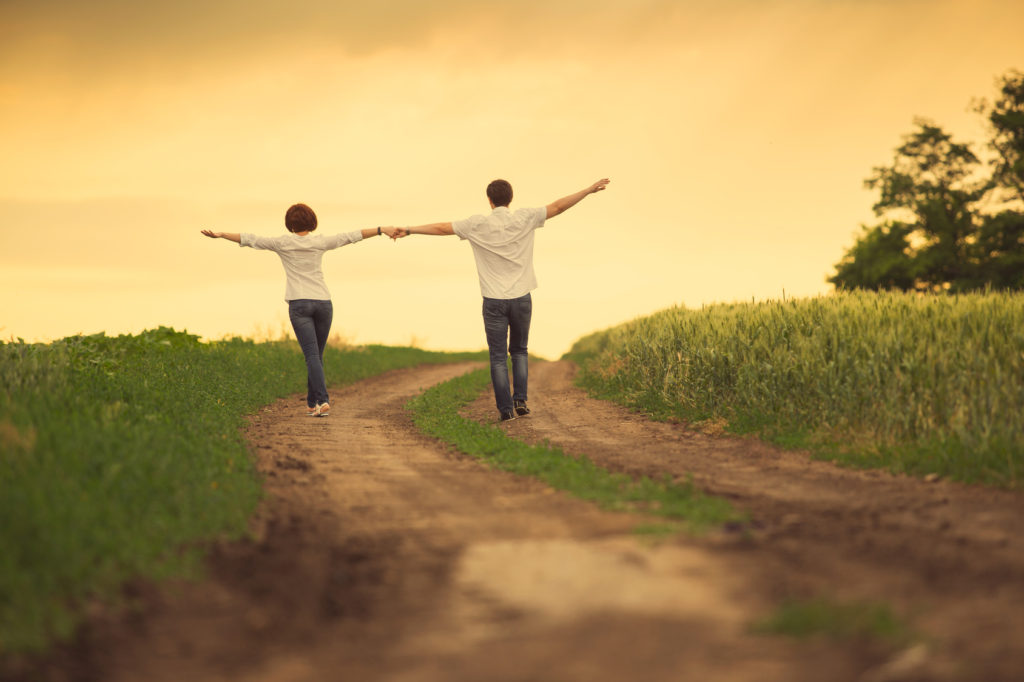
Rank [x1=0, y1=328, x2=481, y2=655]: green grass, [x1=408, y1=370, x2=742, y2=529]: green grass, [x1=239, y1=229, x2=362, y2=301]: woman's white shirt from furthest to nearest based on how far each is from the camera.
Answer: [x1=239, y1=229, x2=362, y2=301]: woman's white shirt < [x1=408, y1=370, x2=742, y2=529]: green grass < [x1=0, y1=328, x2=481, y2=655]: green grass

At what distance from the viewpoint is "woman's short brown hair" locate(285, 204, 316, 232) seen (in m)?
11.5

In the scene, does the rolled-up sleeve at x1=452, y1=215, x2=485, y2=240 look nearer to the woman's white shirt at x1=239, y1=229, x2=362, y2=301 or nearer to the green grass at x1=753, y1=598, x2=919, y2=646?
the woman's white shirt at x1=239, y1=229, x2=362, y2=301

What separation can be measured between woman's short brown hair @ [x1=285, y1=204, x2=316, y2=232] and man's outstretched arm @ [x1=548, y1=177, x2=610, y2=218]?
3703 mm

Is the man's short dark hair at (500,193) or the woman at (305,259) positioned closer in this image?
the man's short dark hair at (500,193)

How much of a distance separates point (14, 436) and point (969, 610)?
6.60 m

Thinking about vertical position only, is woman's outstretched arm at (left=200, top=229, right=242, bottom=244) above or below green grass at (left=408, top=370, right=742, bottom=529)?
above

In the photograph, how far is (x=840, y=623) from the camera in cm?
373

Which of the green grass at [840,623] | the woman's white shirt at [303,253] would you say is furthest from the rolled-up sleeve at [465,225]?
the green grass at [840,623]

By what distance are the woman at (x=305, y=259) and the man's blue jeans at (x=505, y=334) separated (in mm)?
2030

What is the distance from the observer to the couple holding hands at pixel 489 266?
10.8 meters

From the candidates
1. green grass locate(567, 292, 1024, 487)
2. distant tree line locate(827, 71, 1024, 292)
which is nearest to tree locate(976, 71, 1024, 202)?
distant tree line locate(827, 71, 1024, 292)

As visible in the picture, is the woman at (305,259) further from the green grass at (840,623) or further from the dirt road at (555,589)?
the green grass at (840,623)

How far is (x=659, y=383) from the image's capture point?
43.3 feet

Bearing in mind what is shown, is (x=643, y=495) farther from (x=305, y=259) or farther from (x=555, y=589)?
(x=305, y=259)
